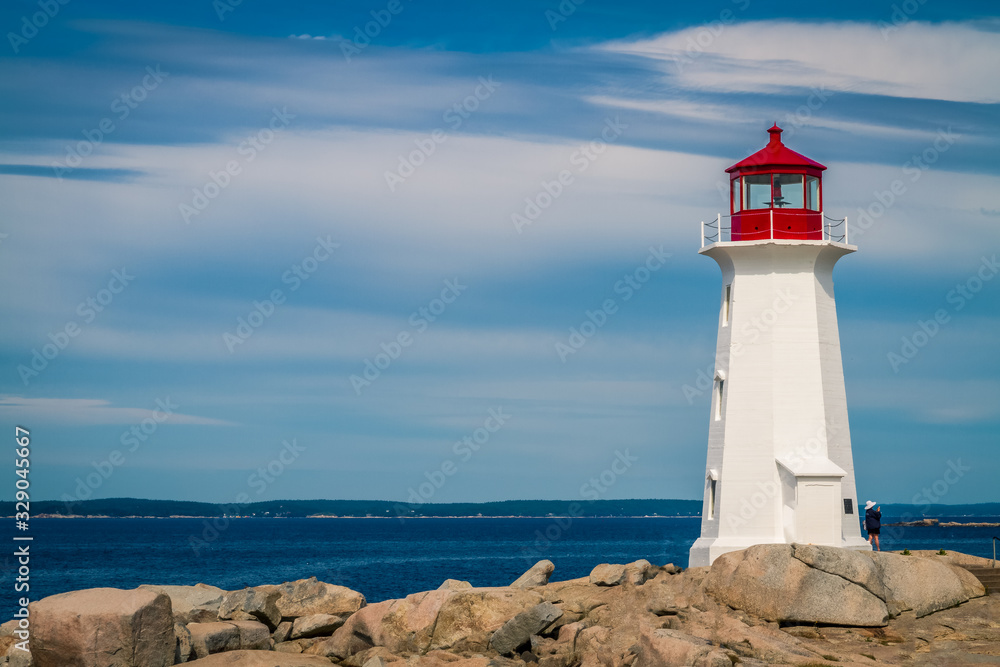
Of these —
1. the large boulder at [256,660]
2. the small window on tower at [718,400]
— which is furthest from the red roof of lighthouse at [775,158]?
the large boulder at [256,660]

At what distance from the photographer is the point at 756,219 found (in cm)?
2241

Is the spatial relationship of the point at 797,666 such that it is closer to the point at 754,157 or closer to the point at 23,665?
the point at 754,157

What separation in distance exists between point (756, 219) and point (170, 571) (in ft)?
156

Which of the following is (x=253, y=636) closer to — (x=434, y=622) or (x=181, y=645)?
(x=181, y=645)

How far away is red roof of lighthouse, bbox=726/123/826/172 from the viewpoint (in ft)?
73.7

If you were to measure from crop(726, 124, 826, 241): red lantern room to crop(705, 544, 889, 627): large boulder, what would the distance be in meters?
6.60

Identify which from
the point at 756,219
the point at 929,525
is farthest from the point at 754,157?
the point at 929,525

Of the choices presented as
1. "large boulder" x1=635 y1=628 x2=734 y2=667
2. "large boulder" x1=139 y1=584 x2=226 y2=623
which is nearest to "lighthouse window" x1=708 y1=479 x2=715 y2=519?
"large boulder" x1=635 y1=628 x2=734 y2=667

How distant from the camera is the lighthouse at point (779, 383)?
2138 cm

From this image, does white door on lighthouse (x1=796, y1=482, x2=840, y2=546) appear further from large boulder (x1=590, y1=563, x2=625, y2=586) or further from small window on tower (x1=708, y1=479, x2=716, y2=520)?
large boulder (x1=590, y1=563, x2=625, y2=586)

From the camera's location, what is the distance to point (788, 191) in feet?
74.4

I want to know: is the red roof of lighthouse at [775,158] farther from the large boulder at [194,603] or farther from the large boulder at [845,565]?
the large boulder at [194,603]

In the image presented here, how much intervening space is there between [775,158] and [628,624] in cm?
986

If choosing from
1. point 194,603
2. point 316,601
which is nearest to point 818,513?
point 316,601
